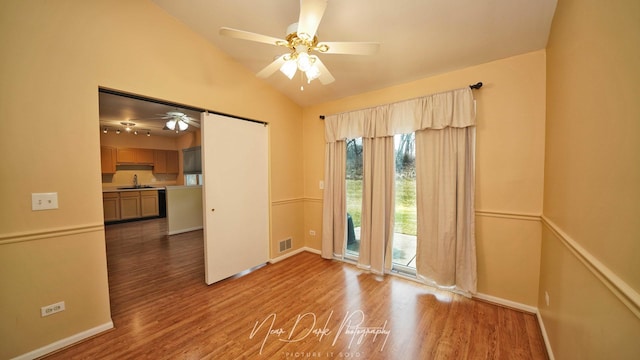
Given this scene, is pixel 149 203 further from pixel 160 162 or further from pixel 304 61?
pixel 304 61

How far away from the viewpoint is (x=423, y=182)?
263 centimetres

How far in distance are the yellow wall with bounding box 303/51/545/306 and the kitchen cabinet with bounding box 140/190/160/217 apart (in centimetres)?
776

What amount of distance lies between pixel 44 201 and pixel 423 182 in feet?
11.6

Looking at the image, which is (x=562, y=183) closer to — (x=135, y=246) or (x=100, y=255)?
(x=100, y=255)

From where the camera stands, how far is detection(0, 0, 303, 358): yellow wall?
5.11 ft

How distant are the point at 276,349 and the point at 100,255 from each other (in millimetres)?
1762

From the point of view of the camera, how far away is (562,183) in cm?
152

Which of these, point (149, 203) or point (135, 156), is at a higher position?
point (135, 156)

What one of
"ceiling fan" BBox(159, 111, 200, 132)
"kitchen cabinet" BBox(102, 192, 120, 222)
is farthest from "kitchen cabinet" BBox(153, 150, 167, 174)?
"ceiling fan" BBox(159, 111, 200, 132)

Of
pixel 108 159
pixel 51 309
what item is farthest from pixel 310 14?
pixel 108 159

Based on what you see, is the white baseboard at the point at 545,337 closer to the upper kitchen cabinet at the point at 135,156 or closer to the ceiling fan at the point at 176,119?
the ceiling fan at the point at 176,119

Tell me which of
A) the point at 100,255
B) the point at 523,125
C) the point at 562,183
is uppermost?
the point at 523,125

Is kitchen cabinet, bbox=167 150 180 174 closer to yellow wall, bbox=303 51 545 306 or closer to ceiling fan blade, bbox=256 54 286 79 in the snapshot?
ceiling fan blade, bbox=256 54 286 79

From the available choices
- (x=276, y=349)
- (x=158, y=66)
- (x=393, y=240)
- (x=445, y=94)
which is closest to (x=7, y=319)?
(x=276, y=349)
